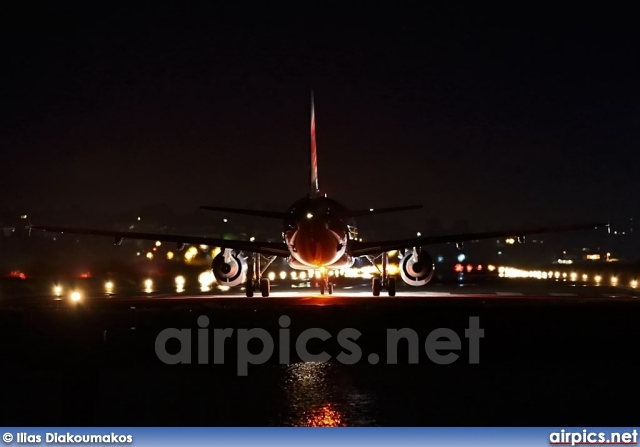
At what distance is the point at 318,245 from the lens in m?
44.7

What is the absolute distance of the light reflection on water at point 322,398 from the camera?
1325 cm

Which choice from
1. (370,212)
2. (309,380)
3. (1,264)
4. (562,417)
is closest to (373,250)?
(370,212)

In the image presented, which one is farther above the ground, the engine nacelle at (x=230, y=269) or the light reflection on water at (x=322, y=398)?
the engine nacelle at (x=230, y=269)

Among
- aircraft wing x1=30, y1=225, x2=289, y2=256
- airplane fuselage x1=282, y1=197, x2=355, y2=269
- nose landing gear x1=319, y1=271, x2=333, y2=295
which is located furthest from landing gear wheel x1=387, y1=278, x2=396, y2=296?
aircraft wing x1=30, y1=225, x2=289, y2=256

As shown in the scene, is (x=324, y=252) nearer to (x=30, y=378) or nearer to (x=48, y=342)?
(x=48, y=342)

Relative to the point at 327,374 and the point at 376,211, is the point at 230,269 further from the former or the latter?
the point at 327,374

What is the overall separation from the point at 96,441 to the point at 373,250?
1546 inches

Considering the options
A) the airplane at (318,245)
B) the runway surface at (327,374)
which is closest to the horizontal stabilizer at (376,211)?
the airplane at (318,245)

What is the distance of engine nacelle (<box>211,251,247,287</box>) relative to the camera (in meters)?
51.0

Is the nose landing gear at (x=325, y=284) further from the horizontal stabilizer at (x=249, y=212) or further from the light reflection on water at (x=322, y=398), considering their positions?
the light reflection on water at (x=322, y=398)

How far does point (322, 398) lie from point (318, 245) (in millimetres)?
29524
